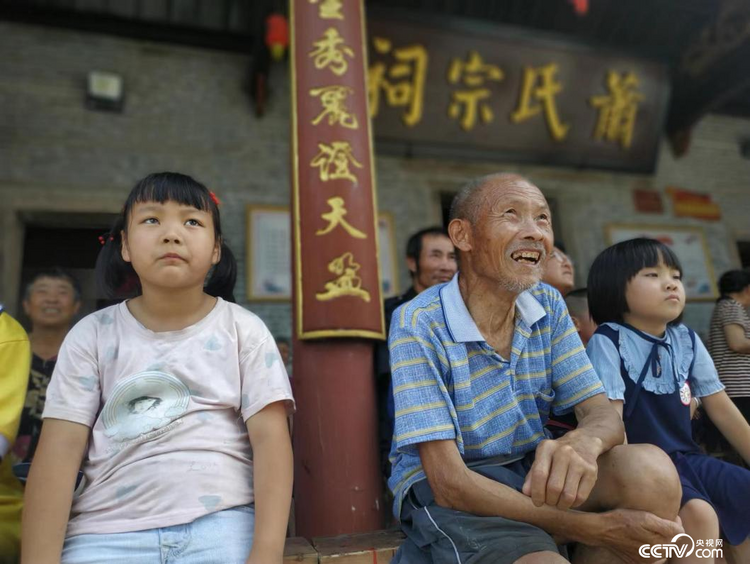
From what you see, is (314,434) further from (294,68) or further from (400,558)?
(294,68)

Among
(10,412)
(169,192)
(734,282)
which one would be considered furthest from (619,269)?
(10,412)

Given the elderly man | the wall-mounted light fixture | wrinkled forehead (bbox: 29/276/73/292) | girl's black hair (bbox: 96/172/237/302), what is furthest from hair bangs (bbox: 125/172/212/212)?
the wall-mounted light fixture

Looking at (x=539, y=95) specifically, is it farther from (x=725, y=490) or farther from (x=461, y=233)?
(x=725, y=490)

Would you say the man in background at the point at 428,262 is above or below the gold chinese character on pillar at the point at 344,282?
above

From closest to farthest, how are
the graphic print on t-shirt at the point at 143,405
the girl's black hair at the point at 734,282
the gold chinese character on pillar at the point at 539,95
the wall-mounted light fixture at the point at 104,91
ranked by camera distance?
the graphic print on t-shirt at the point at 143,405 < the girl's black hair at the point at 734,282 < the wall-mounted light fixture at the point at 104,91 < the gold chinese character on pillar at the point at 539,95

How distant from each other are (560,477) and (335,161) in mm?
1658

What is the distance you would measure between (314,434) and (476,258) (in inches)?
36.1

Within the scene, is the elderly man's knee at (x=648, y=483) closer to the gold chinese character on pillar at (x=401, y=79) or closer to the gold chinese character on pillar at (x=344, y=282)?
the gold chinese character on pillar at (x=344, y=282)

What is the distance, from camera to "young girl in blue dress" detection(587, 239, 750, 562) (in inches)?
71.8

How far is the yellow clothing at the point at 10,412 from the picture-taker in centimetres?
156

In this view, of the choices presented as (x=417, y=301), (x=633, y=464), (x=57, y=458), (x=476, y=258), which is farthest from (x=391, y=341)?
(x=57, y=458)

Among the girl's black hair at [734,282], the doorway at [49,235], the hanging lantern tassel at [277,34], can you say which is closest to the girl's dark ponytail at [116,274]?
the doorway at [49,235]

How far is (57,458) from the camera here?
142 centimetres

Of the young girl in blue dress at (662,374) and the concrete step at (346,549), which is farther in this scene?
the young girl in blue dress at (662,374)
